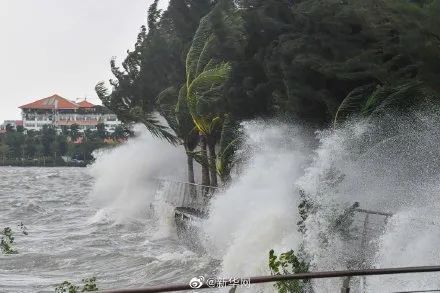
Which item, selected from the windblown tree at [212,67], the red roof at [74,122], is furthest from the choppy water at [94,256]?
the red roof at [74,122]

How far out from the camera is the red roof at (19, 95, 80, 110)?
16362cm

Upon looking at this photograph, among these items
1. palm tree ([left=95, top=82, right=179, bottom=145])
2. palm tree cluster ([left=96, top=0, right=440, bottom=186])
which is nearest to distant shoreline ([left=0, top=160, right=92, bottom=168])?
palm tree ([left=95, top=82, right=179, bottom=145])

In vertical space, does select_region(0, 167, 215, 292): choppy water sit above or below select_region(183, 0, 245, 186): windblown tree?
below

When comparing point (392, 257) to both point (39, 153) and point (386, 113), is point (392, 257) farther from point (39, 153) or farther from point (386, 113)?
point (39, 153)

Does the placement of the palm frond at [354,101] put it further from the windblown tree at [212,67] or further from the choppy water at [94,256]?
the windblown tree at [212,67]

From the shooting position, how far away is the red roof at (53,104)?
164 m

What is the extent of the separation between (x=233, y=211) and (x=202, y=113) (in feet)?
20.7

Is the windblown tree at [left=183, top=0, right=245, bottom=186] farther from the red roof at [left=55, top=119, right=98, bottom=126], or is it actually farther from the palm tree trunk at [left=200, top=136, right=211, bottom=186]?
the red roof at [left=55, top=119, right=98, bottom=126]

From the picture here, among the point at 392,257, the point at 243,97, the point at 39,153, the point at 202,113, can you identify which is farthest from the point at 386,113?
the point at 39,153

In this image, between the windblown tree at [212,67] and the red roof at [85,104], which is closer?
the windblown tree at [212,67]

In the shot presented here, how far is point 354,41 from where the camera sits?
17.1 meters

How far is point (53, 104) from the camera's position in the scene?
164 metres

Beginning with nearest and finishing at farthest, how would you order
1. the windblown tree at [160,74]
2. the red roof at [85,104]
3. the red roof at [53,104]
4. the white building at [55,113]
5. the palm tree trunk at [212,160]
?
the palm tree trunk at [212,160], the windblown tree at [160,74], the white building at [55,113], the red roof at [53,104], the red roof at [85,104]

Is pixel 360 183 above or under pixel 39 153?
above
